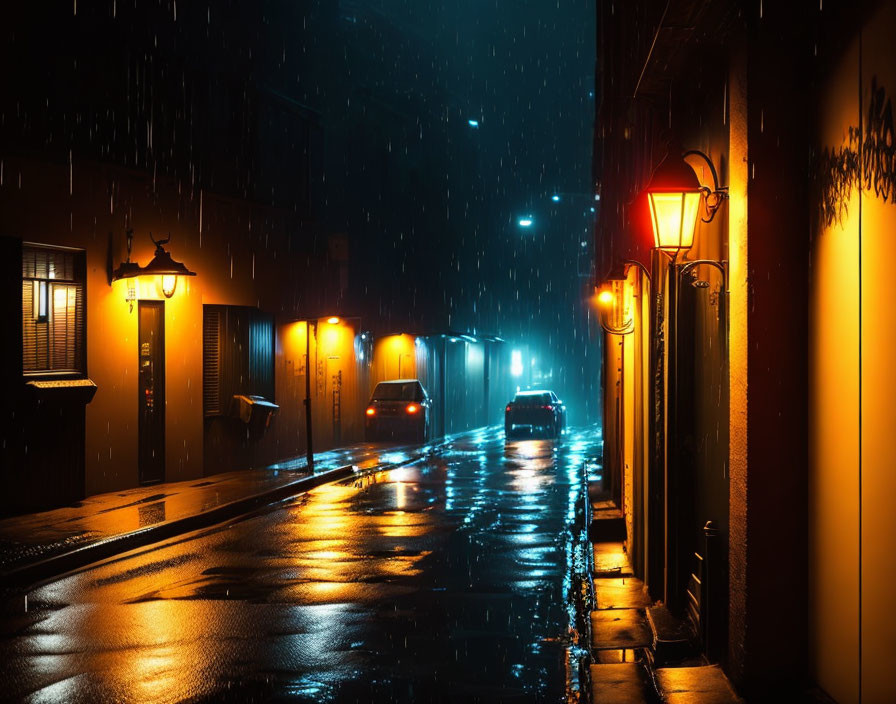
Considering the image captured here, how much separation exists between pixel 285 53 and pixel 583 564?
62.2ft

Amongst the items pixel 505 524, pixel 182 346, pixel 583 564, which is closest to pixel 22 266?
pixel 182 346

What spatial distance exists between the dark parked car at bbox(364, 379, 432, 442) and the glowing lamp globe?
972 inches

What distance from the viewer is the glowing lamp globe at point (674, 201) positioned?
7055 mm

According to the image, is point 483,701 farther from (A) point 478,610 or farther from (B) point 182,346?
(B) point 182,346

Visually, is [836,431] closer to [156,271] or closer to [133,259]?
[156,271]

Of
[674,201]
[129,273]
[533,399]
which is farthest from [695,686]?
[533,399]

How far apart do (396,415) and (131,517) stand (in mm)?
17432

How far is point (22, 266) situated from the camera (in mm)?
15422

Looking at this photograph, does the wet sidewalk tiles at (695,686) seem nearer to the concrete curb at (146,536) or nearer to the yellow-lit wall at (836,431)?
the yellow-lit wall at (836,431)

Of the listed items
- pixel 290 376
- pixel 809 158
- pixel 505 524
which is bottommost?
pixel 505 524

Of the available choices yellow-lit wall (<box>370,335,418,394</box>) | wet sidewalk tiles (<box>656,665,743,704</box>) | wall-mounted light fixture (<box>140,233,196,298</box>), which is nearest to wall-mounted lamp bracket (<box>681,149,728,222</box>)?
wet sidewalk tiles (<box>656,665,743,704</box>)

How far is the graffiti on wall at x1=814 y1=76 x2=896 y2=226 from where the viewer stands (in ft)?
14.7

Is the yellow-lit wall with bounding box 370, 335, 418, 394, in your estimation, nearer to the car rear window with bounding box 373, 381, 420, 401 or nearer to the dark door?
the car rear window with bounding box 373, 381, 420, 401

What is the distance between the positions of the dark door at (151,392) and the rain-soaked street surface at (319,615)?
4.13m
